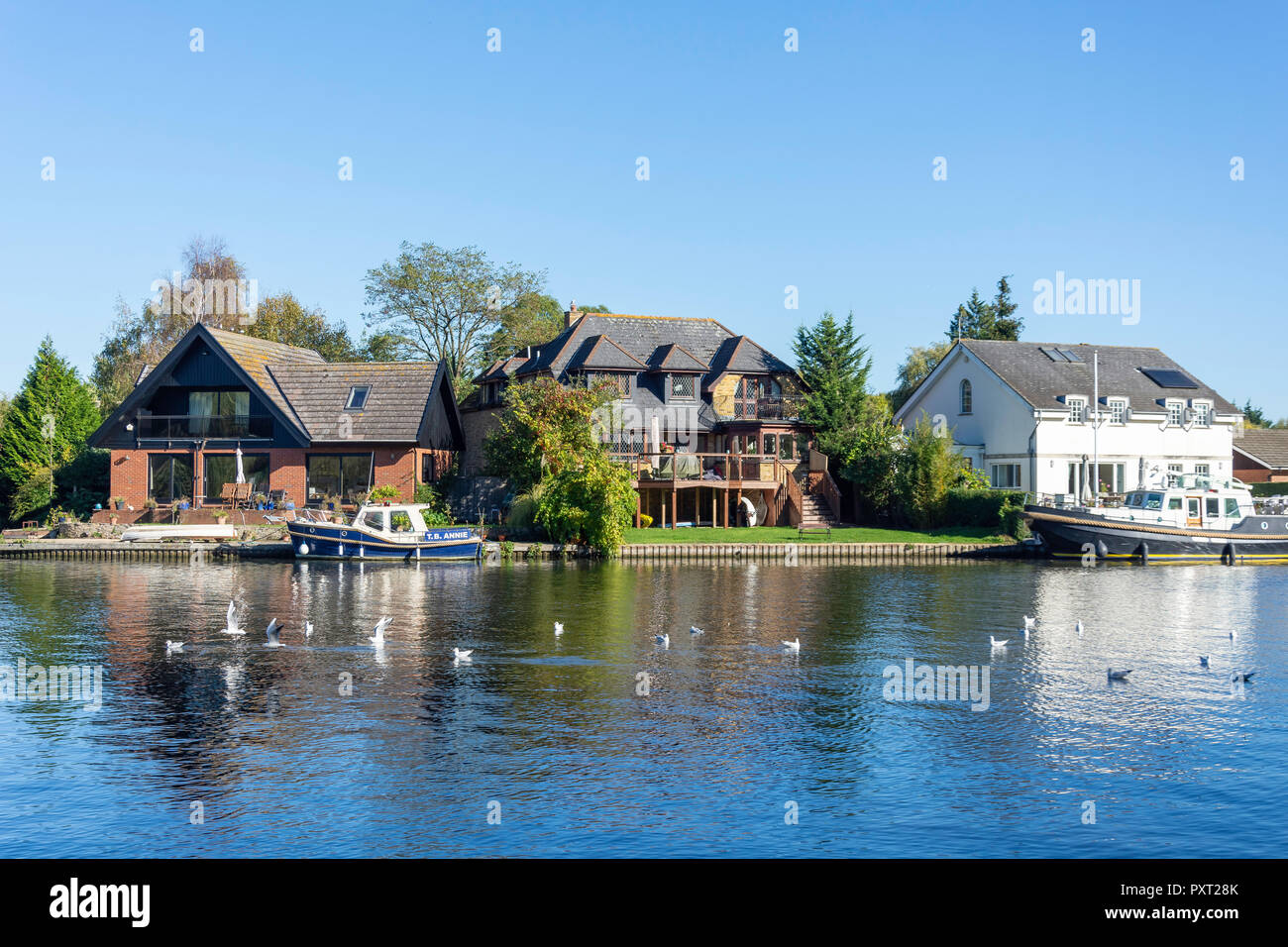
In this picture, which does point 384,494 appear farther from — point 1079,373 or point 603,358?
point 1079,373

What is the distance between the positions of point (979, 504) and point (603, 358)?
64.0ft

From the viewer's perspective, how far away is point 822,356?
57.2 meters

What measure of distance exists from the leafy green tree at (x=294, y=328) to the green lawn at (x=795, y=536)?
1358 inches

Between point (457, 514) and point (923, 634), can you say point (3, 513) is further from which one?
point (923, 634)

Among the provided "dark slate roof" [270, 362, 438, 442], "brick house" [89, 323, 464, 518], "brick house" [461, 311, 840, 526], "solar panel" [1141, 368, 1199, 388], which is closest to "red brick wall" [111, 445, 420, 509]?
"brick house" [89, 323, 464, 518]

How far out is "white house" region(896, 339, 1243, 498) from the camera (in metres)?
54.3

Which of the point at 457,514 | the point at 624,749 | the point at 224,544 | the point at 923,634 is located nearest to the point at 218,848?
the point at 624,749

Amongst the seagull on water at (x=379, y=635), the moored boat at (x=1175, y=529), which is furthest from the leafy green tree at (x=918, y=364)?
the seagull on water at (x=379, y=635)

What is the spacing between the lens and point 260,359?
53.8 metres

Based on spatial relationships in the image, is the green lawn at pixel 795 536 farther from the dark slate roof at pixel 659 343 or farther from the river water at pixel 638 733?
the river water at pixel 638 733

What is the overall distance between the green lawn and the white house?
6.32 m

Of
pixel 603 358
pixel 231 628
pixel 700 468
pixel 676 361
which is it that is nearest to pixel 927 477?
pixel 700 468

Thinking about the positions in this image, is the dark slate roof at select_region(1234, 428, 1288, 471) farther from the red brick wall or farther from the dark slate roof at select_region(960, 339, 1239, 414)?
the red brick wall

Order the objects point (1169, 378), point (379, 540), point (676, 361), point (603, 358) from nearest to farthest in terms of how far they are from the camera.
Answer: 1. point (379, 540)
2. point (603, 358)
3. point (676, 361)
4. point (1169, 378)
